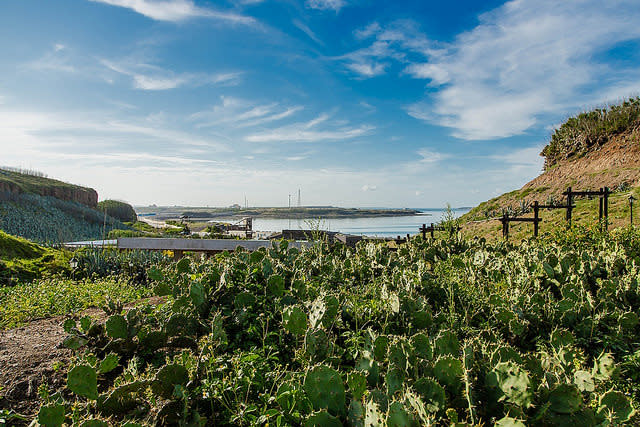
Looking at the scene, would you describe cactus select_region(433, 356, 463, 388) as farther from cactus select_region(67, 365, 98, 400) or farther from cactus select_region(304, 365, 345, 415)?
cactus select_region(67, 365, 98, 400)

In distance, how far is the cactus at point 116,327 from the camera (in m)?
2.43

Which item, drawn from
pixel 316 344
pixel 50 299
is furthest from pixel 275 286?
pixel 50 299

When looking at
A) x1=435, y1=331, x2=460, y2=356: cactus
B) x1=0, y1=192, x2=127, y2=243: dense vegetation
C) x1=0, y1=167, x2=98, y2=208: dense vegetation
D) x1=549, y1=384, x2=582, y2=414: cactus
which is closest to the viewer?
x1=549, y1=384, x2=582, y2=414: cactus

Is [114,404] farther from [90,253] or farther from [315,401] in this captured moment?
[90,253]

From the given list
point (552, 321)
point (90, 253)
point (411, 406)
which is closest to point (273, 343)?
point (411, 406)

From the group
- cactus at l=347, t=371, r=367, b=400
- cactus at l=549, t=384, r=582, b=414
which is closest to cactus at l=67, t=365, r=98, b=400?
cactus at l=347, t=371, r=367, b=400

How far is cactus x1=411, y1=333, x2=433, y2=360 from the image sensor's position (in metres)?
1.91

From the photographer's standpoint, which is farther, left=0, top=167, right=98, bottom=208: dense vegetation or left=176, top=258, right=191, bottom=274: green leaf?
→ left=0, top=167, right=98, bottom=208: dense vegetation

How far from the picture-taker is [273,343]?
7.83 feet

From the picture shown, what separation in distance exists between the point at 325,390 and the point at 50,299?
5174 mm

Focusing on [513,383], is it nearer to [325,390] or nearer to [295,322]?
[325,390]

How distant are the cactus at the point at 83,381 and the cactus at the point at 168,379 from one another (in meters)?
0.30

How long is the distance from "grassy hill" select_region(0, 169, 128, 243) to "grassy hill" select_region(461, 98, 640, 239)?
25181mm

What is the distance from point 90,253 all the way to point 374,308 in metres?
8.10
